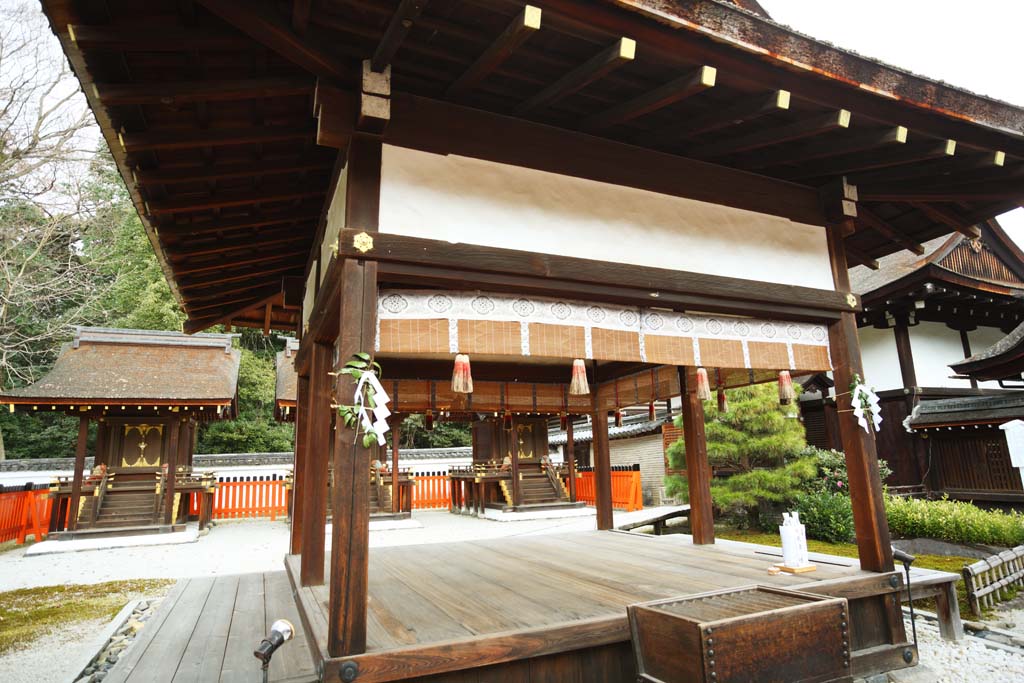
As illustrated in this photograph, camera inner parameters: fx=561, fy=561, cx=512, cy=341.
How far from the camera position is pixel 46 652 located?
4.97m

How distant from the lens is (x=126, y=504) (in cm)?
1288

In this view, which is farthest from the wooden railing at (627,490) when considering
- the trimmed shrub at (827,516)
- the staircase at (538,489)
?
the trimmed shrub at (827,516)

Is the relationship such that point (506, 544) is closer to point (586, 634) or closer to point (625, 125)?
point (586, 634)

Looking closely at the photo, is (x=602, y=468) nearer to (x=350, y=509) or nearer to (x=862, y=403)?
(x=862, y=403)

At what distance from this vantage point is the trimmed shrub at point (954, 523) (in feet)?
26.7

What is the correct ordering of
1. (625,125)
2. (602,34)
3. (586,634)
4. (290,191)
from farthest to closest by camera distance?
(290,191), (625,125), (586,634), (602,34)

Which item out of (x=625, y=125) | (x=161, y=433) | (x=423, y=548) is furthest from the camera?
(x=161, y=433)

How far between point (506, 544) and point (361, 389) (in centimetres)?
489

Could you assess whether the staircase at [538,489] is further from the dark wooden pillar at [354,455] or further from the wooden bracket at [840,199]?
the dark wooden pillar at [354,455]

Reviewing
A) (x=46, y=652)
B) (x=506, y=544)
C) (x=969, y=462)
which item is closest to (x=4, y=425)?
(x=46, y=652)

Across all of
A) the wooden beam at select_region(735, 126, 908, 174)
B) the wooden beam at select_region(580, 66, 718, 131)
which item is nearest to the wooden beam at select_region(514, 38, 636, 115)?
the wooden beam at select_region(580, 66, 718, 131)

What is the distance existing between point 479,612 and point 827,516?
824 centimetres

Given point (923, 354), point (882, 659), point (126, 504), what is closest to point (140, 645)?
point (882, 659)

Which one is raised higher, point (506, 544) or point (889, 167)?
point (889, 167)
